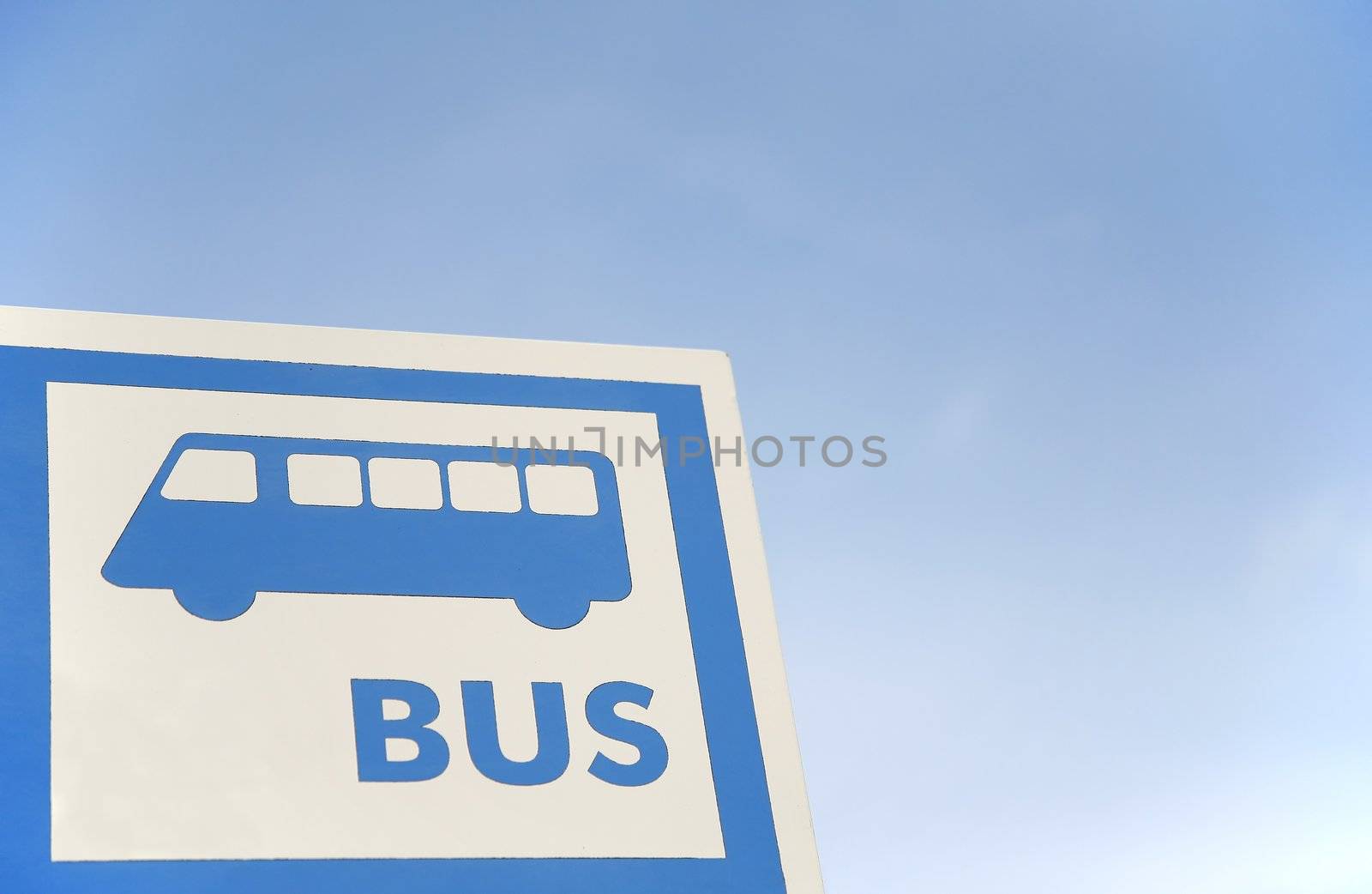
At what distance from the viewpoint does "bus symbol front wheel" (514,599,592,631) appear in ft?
15.5

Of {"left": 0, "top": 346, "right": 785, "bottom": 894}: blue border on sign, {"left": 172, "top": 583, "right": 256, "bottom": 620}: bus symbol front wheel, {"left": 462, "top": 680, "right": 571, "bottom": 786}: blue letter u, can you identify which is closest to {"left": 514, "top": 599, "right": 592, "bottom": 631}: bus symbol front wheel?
{"left": 462, "top": 680, "right": 571, "bottom": 786}: blue letter u

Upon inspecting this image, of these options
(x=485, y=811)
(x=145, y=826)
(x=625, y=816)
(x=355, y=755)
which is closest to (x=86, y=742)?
(x=145, y=826)

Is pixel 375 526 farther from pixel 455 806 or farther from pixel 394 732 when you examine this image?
pixel 455 806

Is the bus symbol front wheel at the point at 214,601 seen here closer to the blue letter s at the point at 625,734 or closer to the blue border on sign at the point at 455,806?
the blue border on sign at the point at 455,806

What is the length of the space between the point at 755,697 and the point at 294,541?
145 cm

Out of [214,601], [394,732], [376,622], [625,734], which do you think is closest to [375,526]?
[376,622]

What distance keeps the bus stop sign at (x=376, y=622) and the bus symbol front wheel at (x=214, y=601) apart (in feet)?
0.03

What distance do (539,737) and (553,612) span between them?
1.31ft

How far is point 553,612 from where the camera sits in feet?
15.5

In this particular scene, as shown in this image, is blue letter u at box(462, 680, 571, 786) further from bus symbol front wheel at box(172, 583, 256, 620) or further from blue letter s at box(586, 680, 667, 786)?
bus symbol front wheel at box(172, 583, 256, 620)

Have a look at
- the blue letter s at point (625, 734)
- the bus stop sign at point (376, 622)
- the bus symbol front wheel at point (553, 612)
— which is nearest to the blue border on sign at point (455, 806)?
the bus stop sign at point (376, 622)

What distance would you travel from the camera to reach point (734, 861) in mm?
4453

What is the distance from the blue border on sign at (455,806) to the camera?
3.98 metres

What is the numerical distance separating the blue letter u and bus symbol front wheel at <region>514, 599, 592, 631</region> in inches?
7.6
